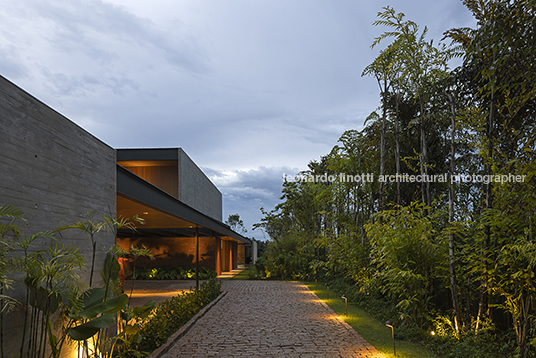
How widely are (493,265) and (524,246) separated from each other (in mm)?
1246

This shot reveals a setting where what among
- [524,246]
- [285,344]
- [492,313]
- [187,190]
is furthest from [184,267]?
[524,246]

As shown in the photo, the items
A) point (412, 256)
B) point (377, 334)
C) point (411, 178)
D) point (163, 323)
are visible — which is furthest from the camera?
point (411, 178)

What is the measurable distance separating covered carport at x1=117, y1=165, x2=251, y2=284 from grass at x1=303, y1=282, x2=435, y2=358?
5.34 meters

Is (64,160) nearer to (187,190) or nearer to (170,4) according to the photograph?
(170,4)

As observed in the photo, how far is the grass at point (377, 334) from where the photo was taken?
6.60m

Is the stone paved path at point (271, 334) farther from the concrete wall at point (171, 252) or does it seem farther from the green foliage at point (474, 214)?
the concrete wall at point (171, 252)

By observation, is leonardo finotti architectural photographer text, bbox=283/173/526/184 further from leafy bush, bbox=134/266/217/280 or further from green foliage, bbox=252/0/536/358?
leafy bush, bbox=134/266/217/280

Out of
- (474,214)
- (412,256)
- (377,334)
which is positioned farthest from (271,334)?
(474,214)

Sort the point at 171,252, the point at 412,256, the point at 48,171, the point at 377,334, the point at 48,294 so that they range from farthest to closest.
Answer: the point at 171,252, the point at 377,334, the point at 412,256, the point at 48,171, the point at 48,294

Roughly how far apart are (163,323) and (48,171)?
4.27m

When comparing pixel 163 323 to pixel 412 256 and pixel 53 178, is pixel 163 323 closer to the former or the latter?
pixel 53 178

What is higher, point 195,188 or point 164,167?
point 164,167

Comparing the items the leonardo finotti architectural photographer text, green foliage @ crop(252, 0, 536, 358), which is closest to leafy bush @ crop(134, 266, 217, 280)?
the leonardo finotti architectural photographer text

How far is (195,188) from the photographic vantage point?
1037 inches
